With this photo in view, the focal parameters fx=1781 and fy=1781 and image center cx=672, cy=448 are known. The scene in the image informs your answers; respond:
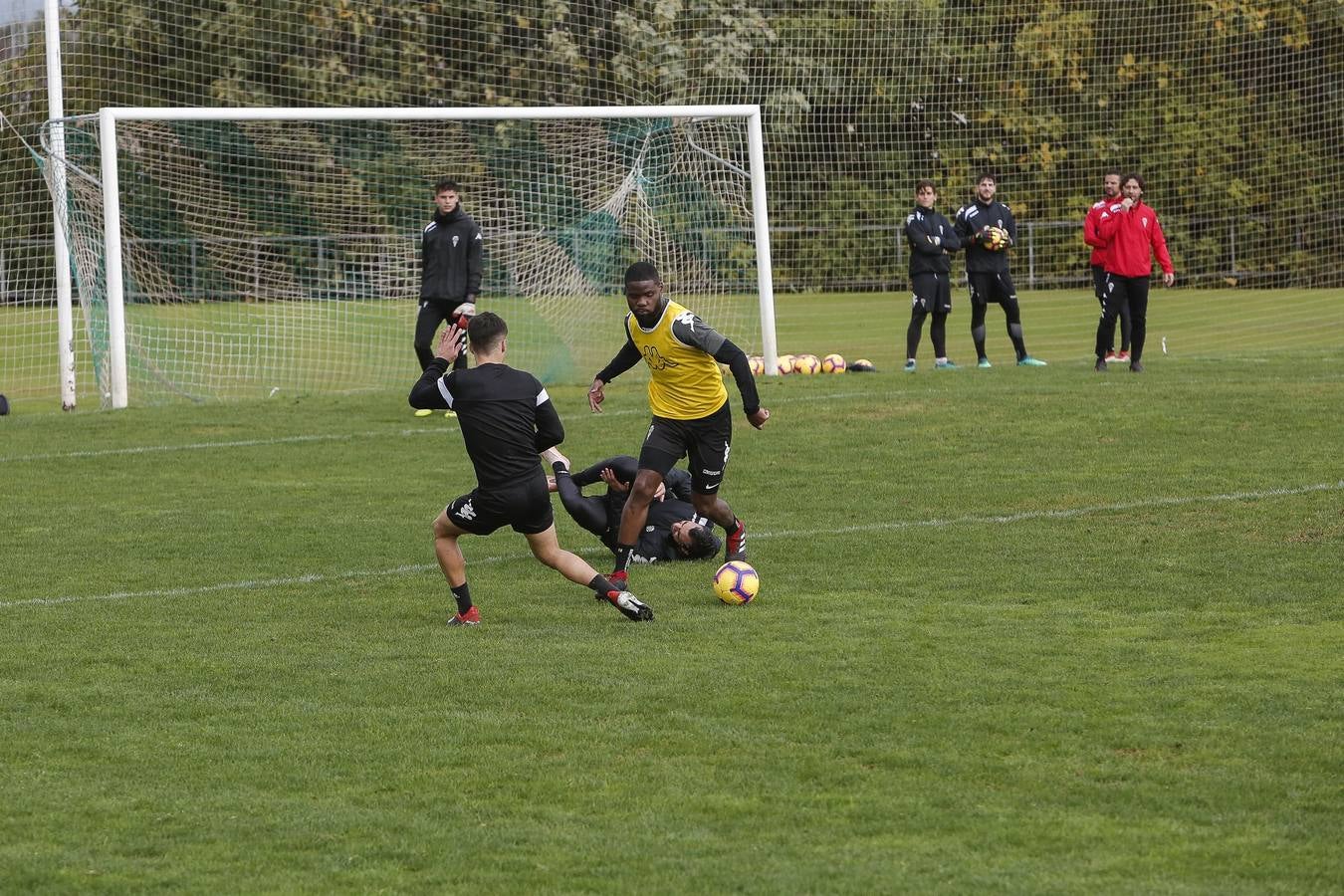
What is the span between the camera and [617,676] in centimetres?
754

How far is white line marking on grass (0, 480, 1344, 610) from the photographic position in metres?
9.73

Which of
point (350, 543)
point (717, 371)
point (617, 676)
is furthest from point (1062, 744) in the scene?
point (350, 543)

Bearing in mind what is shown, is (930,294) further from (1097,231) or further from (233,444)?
(233,444)

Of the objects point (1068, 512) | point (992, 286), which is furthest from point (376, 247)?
point (1068, 512)

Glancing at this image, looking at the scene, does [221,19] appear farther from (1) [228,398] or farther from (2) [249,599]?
(2) [249,599]

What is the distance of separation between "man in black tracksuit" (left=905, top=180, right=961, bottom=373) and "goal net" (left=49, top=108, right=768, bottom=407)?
1839 millimetres

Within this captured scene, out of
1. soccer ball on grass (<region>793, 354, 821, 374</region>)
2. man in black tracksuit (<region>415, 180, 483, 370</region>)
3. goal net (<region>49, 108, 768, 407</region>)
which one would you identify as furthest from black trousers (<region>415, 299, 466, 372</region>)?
soccer ball on grass (<region>793, 354, 821, 374</region>)

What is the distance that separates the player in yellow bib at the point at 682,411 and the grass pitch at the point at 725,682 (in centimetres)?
46

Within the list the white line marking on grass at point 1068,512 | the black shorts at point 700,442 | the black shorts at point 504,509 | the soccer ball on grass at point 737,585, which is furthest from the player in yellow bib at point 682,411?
the white line marking on grass at point 1068,512

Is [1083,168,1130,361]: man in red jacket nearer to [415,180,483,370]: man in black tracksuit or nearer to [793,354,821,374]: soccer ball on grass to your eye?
[793,354,821,374]: soccer ball on grass

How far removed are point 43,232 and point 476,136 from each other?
239 inches

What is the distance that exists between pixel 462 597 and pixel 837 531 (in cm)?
330

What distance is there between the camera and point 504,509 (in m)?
8.71

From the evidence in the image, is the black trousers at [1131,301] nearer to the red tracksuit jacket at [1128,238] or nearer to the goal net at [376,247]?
the red tracksuit jacket at [1128,238]
